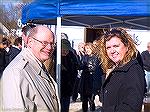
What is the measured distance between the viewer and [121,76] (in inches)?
109

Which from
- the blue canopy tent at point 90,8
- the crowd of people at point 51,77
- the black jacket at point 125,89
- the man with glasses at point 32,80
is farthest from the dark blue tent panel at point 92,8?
the man with glasses at point 32,80

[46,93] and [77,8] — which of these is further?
[77,8]

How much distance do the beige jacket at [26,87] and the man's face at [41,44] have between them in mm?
74

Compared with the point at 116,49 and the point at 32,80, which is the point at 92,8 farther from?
the point at 32,80

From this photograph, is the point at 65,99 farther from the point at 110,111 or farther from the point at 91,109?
the point at 110,111

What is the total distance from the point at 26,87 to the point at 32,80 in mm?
93

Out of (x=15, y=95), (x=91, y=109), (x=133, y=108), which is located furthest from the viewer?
(x=91, y=109)

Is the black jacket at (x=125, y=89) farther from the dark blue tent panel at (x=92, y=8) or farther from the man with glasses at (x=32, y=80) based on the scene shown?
the dark blue tent panel at (x=92, y=8)

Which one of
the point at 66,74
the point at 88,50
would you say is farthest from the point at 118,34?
the point at 88,50

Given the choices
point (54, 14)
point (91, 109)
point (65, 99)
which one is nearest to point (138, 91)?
point (54, 14)

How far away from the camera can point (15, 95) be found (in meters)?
2.12

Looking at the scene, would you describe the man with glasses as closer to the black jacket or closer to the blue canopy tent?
the black jacket

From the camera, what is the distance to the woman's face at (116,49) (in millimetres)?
2902

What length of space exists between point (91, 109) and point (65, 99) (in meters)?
2.04
